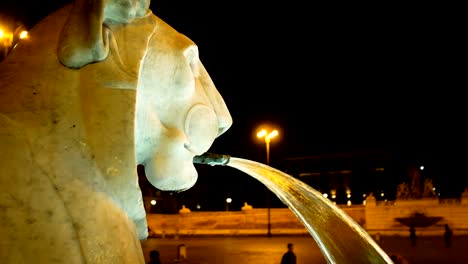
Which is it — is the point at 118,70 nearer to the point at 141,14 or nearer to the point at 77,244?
the point at 141,14

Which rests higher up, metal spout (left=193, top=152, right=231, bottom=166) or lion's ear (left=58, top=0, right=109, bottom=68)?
lion's ear (left=58, top=0, right=109, bottom=68)

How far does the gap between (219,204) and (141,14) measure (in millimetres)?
71371

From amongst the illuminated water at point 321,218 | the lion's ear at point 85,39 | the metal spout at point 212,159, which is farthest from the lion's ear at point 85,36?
the illuminated water at point 321,218

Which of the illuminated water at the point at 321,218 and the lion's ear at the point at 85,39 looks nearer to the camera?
the lion's ear at the point at 85,39

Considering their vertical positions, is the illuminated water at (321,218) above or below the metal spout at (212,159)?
below

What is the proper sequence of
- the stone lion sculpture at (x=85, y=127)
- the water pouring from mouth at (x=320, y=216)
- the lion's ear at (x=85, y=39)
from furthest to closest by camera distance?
the water pouring from mouth at (x=320, y=216), the lion's ear at (x=85, y=39), the stone lion sculpture at (x=85, y=127)

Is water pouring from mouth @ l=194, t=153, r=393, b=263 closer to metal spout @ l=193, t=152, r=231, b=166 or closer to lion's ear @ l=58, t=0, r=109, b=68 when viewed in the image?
metal spout @ l=193, t=152, r=231, b=166

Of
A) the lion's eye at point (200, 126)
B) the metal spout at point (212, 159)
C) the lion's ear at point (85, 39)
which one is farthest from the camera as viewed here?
the metal spout at point (212, 159)

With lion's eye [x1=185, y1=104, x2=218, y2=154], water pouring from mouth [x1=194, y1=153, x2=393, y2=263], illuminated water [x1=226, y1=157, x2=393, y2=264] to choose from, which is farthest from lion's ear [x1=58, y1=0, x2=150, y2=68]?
illuminated water [x1=226, y1=157, x2=393, y2=264]

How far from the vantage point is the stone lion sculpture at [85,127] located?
1632mm

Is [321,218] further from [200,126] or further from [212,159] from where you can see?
[200,126]

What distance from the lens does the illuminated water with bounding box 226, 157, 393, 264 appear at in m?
3.67

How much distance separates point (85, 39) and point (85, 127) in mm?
323

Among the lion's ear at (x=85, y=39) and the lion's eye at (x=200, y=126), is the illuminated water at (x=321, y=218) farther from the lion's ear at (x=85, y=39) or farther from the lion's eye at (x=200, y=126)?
the lion's ear at (x=85, y=39)
